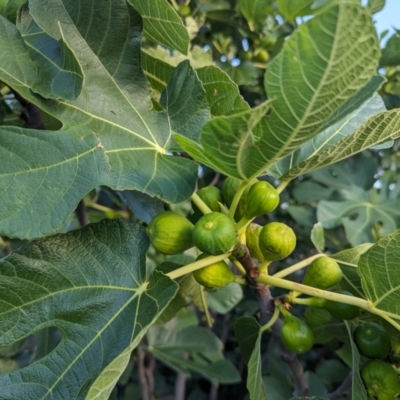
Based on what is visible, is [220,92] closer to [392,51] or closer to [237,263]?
[237,263]

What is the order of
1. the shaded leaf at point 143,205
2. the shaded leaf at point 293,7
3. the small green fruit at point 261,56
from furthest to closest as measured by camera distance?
the small green fruit at point 261,56, the shaded leaf at point 293,7, the shaded leaf at point 143,205

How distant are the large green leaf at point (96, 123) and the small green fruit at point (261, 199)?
8 cm

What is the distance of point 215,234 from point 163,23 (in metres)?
0.28

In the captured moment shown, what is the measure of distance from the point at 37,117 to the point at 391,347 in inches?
28.6

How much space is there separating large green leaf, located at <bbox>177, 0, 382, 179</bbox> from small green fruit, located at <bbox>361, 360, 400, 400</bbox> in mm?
377

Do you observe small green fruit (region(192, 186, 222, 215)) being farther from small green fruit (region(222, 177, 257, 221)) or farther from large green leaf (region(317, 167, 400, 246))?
large green leaf (region(317, 167, 400, 246))

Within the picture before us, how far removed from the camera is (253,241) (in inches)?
25.4

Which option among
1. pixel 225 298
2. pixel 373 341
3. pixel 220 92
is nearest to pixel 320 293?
pixel 373 341

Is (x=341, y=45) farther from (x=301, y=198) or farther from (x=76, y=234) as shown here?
(x=301, y=198)

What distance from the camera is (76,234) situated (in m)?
0.61

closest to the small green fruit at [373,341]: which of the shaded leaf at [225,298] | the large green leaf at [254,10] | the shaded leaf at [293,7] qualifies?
the shaded leaf at [225,298]

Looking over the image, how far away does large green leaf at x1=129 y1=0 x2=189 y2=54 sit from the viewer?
57 centimetres

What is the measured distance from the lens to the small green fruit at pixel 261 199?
0.57 m

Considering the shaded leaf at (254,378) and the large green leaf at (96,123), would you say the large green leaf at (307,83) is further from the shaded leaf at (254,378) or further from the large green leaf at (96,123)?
the shaded leaf at (254,378)
